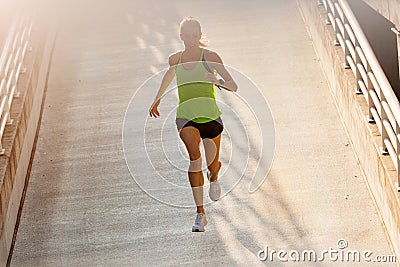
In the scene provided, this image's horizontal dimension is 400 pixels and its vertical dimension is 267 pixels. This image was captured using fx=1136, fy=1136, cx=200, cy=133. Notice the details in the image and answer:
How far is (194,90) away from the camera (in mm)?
9305

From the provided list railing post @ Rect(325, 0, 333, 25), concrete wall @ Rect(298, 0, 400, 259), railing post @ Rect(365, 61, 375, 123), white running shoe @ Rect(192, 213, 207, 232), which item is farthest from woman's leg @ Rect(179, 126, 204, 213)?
railing post @ Rect(325, 0, 333, 25)

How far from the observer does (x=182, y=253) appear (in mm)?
10062

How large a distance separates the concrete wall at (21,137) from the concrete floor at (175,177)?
0.49 feet

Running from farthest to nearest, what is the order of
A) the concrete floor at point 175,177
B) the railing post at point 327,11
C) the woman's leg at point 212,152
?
the railing post at point 327,11 < the concrete floor at point 175,177 < the woman's leg at point 212,152

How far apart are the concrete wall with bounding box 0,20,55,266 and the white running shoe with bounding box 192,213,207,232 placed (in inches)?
66.9

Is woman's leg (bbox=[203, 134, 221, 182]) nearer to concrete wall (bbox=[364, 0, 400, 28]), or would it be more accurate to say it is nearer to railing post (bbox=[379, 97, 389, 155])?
railing post (bbox=[379, 97, 389, 155])

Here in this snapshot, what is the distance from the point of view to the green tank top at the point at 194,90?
366 inches

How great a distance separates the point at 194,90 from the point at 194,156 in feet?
2.08

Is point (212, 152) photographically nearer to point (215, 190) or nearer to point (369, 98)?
point (215, 190)

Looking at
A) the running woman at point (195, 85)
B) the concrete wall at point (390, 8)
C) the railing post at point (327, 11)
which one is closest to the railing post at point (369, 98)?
the concrete wall at point (390, 8)

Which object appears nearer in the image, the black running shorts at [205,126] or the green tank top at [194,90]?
the green tank top at [194,90]

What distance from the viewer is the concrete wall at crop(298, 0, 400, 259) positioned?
31.3 ft

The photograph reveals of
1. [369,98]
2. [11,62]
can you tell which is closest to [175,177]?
[369,98]

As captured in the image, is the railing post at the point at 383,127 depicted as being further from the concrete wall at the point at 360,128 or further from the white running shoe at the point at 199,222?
the white running shoe at the point at 199,222
